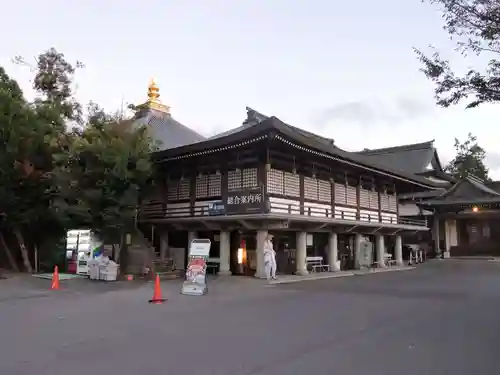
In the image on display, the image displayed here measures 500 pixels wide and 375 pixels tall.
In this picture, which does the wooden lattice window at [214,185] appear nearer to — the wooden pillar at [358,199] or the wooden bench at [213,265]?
the wooden bench at [213,265]

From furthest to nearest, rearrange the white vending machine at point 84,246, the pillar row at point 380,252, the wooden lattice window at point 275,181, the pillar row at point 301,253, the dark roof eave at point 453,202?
the dark roof eave at point 453,202 < the pillar row at point 380,252 < the pillar row at point 301,253 < the white vending machine at point 84,246 < the wooden lattice window at point 275,181

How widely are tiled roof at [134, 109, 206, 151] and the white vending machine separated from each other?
9.41 metres

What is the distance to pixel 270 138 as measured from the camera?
16609 mm

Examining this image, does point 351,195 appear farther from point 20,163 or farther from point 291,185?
point 20,163

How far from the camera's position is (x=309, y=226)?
66.3 ft

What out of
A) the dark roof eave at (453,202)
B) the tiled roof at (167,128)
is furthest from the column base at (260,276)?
the dark roof eave at (453,202)

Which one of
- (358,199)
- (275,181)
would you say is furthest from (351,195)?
(275,181)

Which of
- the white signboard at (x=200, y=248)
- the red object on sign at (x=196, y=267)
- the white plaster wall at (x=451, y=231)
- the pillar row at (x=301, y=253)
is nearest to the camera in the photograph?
the red object on sign at (x=196, y=267)

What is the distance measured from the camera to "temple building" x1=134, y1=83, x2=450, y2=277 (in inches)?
712

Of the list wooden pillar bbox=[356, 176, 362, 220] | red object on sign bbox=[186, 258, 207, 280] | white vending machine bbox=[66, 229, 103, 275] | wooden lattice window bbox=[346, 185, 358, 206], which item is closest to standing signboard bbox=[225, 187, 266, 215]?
red object on sign bbox=[186, 258, 207, 280]

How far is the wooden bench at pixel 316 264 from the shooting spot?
21.3 metres

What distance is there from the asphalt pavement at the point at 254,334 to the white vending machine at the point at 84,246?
540 cm

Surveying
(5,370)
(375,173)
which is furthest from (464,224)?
(5,370)

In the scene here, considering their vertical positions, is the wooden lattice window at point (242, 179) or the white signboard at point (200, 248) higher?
the wooden lattice window at point (242, 179)
